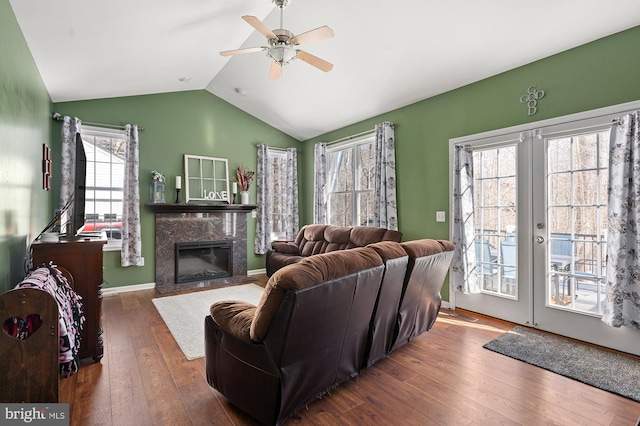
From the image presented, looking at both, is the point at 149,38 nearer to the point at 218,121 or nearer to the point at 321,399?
A: the point at 218,121

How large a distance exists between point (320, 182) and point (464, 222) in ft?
9.82

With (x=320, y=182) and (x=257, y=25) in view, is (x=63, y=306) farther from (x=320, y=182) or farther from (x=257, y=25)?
(x=320, y=182)

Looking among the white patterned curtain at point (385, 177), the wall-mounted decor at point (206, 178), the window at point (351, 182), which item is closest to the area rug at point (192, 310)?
the wall-mounted decor at point (206, 178)

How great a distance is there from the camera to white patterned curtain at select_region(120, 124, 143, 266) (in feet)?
15.9

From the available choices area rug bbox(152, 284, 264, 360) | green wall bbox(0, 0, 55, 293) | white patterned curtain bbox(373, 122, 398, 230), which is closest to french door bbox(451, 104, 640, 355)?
white patterned curtain bbox(373, 122, 398, 230)

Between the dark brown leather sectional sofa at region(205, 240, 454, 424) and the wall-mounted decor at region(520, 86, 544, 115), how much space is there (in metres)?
2.21

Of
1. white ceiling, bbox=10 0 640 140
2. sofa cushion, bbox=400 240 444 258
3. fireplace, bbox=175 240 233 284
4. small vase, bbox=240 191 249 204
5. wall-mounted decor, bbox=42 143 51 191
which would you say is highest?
white ceiling, bbox=10 0 640 140

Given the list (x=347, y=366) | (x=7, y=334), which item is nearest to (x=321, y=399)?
(x=347, y=366)

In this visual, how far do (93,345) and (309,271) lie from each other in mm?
2215

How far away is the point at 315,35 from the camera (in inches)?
108

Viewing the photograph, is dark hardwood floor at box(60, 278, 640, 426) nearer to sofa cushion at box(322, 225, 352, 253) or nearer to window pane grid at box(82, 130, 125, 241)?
sofa cushion at box(322, 225, 352, 253)

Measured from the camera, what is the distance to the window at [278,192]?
663cm

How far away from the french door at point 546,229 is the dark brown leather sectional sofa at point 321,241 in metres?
1.32

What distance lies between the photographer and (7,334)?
151cm
